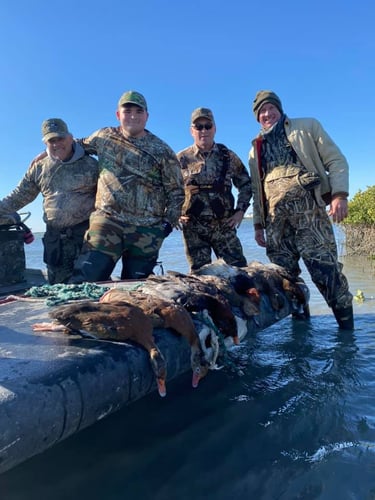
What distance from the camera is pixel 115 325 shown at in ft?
8.31

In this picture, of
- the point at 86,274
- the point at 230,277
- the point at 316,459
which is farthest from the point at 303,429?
the point at 86,274

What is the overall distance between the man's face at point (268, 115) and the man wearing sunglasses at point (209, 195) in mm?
812

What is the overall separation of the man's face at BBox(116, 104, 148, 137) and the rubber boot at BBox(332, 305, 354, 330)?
3.33m

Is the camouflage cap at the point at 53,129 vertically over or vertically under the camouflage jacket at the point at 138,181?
over

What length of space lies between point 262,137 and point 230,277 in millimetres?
2255

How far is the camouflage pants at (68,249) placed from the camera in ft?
18.8

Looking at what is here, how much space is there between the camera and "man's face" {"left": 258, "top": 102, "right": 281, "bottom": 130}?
5344 mm

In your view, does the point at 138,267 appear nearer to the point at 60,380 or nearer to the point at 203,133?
the point at 203,133

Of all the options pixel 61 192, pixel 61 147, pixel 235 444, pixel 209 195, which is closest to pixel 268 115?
pixel 209 195

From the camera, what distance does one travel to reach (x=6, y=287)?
5.62 metres

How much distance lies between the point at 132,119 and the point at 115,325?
10.7ft

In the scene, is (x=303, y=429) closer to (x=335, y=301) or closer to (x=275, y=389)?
(x=275, y=389)

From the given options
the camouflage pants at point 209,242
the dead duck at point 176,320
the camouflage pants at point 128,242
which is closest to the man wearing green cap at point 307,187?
the camouflage pants at point 209,242

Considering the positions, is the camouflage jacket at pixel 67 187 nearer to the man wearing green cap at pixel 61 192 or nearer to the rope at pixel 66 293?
the man wearing green cap at pixel 61 192
